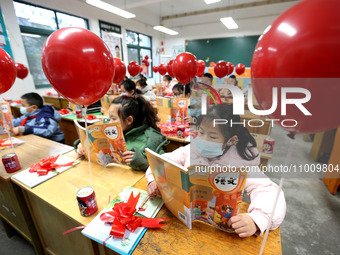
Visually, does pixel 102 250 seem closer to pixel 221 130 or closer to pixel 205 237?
pixel 205 237

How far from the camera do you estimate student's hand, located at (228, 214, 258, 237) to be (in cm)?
62

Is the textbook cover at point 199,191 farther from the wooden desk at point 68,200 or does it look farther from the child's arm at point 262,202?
the wooden desk at point 68,200

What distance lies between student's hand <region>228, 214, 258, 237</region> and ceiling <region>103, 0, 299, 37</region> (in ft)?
21.2

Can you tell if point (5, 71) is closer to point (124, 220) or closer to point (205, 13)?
point (124, 220)

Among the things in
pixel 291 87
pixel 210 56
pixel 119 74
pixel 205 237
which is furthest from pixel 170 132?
pixel 210 56

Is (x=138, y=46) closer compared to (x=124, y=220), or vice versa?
(x=124, y=220)

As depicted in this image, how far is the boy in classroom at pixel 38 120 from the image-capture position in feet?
6.21

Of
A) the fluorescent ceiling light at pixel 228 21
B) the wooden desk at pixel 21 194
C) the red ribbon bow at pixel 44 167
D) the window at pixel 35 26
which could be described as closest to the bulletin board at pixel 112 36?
the window at pixel 35 26

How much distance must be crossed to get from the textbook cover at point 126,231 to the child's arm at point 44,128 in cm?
159

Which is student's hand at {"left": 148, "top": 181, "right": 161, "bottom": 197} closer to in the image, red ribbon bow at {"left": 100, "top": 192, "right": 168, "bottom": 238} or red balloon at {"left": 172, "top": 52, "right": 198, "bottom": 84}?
red ribbon bow at {"left": 100, "top": 192, "right": 168, "bottom": 238}

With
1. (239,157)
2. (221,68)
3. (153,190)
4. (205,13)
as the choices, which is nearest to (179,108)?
(153,190)

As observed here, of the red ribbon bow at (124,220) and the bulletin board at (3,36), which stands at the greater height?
the bulletin board at (3,36)

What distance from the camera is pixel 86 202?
0.74m

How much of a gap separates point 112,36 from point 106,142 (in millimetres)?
6685
